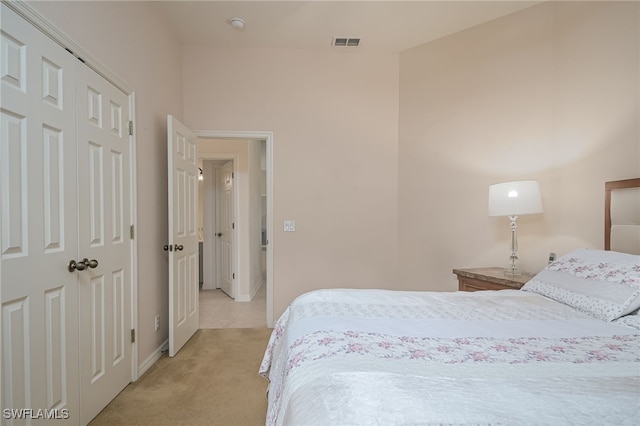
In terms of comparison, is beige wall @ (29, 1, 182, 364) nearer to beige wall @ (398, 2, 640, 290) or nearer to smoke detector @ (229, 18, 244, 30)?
smoke detector @ (229, 18, 244, 30)

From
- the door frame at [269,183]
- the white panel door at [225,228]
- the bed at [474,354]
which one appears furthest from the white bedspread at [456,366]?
the white panel door at [225,228]

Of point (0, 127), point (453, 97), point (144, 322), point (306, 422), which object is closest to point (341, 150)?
point (453, 97)

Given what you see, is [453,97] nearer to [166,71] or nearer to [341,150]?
[341,150]

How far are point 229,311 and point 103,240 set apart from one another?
2.32m

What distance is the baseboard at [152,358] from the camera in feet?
7.45

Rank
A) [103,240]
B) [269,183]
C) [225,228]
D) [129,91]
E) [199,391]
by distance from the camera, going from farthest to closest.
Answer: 1. [225,228]
2. [269,183]
3. [129,91]
4. [199,391]
5. [103,240]

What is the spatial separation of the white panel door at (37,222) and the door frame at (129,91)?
0.16ft

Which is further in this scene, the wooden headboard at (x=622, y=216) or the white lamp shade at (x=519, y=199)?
the white lamp shade at (x=519, y=199)

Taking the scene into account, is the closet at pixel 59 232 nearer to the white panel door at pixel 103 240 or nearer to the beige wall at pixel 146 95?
the white panel door at pixel 103 240

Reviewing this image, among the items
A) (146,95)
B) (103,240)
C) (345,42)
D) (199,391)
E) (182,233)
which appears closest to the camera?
(103,240)

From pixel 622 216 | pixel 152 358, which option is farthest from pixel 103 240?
pixel 622 216

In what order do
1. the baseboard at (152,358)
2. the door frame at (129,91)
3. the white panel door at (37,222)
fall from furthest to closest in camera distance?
the baseboard at (152,358), the door frame at (129,91), the white panel door at (37,222)

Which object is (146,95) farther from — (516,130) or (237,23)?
(516,130)

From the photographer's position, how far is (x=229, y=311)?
3.88m
